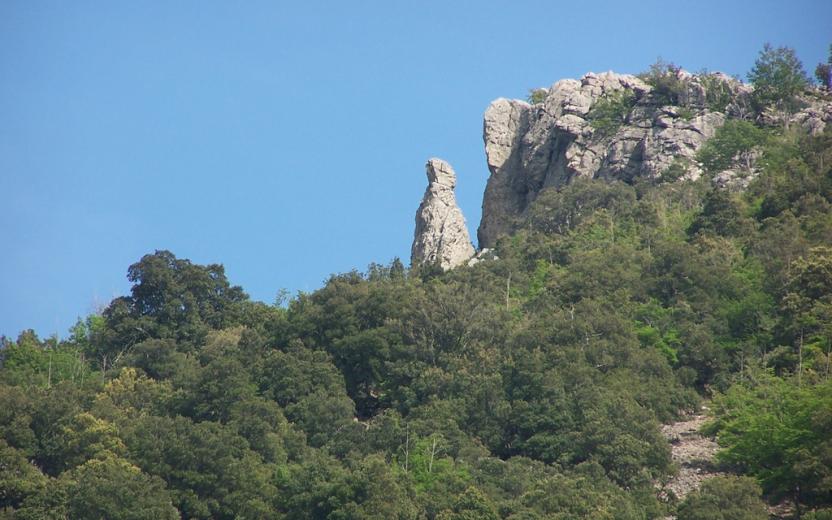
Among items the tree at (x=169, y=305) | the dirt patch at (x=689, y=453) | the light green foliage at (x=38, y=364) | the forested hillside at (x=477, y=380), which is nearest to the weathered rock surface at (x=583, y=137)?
the forested hillside at (x=477, y=380)

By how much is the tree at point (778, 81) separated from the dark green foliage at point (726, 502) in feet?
158

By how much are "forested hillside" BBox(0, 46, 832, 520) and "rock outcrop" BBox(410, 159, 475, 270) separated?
6.41 m

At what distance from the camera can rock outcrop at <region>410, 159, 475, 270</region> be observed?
87.3 m

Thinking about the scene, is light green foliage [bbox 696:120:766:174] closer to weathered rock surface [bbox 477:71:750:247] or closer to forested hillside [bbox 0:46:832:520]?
weathered rock surface [bbox 477:71:750:247]

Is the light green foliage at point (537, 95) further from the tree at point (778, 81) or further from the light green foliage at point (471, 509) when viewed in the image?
the light green foliage at point (471, 509)

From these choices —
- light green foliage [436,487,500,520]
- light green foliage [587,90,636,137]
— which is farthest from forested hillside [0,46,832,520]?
light green foliage [587,90,636,137]

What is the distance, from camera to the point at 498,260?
3034 inches

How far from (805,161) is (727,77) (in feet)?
53.6

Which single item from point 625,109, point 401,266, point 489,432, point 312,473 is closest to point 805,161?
point 625,109

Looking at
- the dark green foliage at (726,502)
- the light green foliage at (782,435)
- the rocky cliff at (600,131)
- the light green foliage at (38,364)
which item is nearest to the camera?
the dark green foliage at (726,502)

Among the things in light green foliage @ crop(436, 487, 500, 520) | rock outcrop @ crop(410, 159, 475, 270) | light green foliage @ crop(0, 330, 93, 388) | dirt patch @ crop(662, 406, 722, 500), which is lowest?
light green foliage @ crop(436, 487, 500, 520)

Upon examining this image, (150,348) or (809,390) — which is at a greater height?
(150,348)

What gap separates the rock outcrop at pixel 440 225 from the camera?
87.3m

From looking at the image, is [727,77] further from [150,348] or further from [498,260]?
[150,348]
